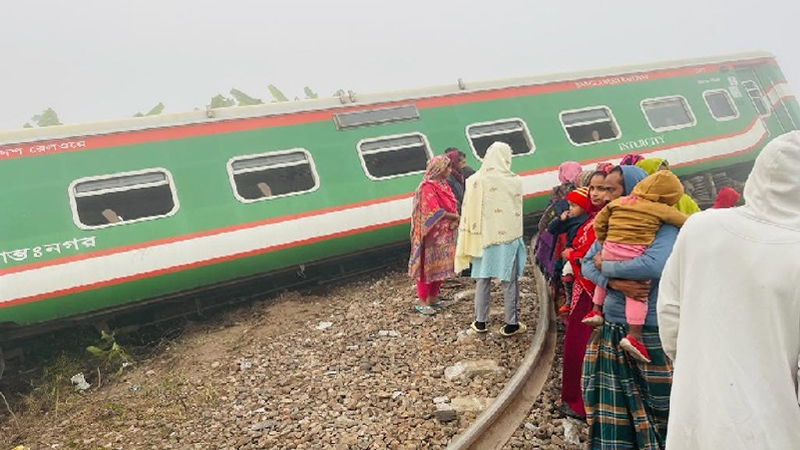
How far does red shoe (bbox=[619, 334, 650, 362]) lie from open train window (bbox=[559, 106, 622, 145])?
6139mm

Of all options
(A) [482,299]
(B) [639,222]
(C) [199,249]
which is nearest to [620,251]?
(B) [639,222]

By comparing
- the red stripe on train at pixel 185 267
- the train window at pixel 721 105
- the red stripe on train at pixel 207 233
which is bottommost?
the red stripe on train at pixel 185 267

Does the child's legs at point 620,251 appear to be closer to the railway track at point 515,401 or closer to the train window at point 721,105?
the railway track at point 515,401

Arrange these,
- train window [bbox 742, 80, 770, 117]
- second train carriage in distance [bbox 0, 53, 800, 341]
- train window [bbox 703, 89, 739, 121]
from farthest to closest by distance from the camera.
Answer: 1. train window [bbox 742, 80, 770, 117]
2. train window [bbox 703, 89, 739, 121]
3. second train carriage in distance [bbox 0, 53, 800, 341]

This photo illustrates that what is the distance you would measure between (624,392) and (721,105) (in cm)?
904

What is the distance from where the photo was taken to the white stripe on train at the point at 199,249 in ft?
16.8

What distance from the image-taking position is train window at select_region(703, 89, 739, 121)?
9.42 m

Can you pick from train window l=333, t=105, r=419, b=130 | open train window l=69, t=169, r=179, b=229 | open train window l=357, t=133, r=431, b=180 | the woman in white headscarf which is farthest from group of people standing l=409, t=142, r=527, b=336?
open train window l=69, t=169, r=179, b=229

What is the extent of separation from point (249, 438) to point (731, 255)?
3.19 meters

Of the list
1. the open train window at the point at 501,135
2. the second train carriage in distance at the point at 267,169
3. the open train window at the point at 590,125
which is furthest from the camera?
the open train window at the point at 590,125

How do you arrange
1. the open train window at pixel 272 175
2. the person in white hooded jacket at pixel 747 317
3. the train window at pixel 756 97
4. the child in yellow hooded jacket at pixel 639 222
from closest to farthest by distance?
the person in white hooded jacket at pixel 747 317
the child in yellow hooded jacket at pixel 639 222
the open train window at pixel 272 175
the train window at pixel 756 97

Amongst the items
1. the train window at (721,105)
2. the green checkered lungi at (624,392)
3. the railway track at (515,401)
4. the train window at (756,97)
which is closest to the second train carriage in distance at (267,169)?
the train window at (721,105)

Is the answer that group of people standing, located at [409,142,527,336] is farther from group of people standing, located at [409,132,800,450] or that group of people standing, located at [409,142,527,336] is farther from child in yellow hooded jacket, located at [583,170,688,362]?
child in yellow hooded jacket, located at [583,170,688,362]

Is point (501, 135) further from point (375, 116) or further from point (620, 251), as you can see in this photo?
point (620, 251)
